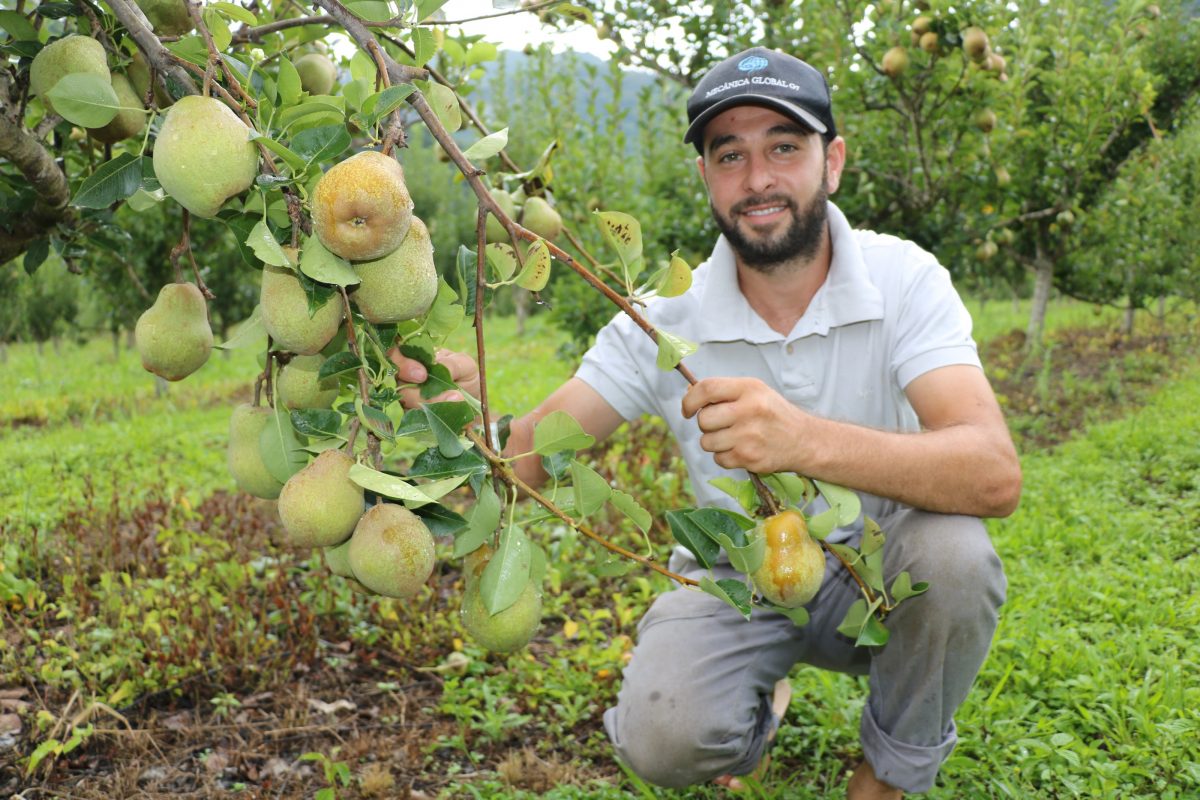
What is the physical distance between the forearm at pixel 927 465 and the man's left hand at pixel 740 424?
10 centimetres

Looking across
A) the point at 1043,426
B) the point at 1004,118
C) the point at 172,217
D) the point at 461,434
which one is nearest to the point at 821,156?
the point at 461,434

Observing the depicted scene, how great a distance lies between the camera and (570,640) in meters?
2.93

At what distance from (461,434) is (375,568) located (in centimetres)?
17

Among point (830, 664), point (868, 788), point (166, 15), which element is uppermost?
point (166, 15)

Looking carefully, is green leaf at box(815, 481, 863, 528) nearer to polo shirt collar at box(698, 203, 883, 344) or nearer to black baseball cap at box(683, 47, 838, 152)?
polo shirt collar at box(698, 203, 883, 344)

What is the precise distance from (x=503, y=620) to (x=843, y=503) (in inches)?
21.7

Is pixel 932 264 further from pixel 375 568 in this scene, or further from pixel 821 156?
pixel 375 568

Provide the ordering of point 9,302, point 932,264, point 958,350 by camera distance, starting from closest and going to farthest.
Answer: point 958,350
point 932,264
point 9,302

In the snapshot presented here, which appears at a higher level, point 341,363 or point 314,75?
point 314,75

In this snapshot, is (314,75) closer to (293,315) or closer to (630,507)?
Result: (293,315)

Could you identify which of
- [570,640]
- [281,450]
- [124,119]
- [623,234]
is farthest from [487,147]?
[570,640]

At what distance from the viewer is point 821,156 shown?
84.2 inches

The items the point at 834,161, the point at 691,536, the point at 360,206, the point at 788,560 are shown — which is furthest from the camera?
the point at 834,161

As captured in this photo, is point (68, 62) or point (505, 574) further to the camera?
point (68, 62)
